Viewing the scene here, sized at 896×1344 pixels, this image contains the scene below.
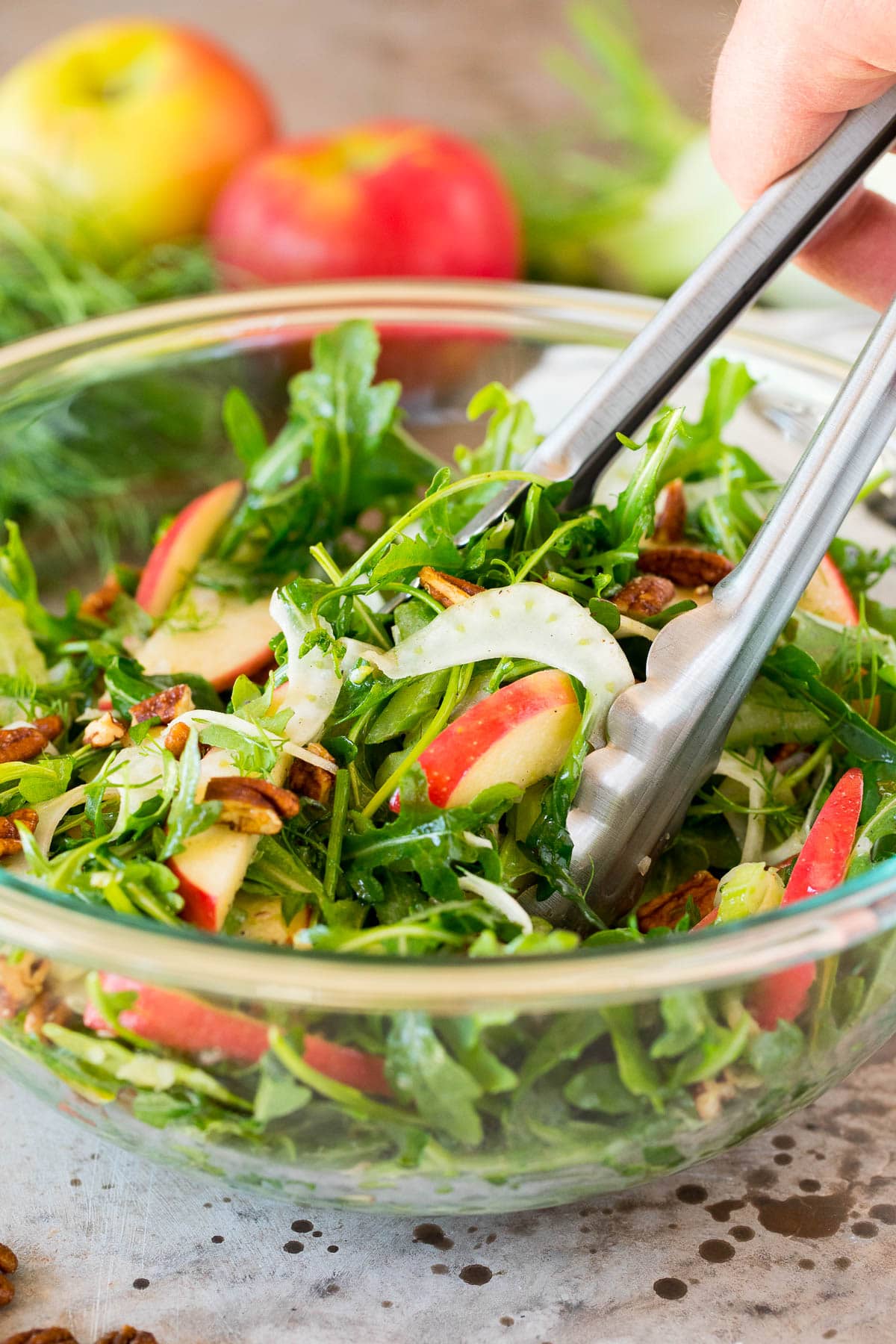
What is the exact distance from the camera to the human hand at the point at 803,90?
97 centimetres

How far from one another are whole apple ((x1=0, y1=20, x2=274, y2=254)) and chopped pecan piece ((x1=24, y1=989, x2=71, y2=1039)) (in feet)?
5.23

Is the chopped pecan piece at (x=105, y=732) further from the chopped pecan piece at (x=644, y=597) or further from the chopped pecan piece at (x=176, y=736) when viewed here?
the chopped pecan piece at (x=644, y=597)

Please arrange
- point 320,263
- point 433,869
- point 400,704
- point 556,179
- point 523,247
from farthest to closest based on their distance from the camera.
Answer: point 556,179 < point 523,247 < point 320,263 < point 400,704 < point 433,869

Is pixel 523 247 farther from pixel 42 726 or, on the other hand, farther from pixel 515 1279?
pixel 515 1279

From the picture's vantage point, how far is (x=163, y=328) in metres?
1.49

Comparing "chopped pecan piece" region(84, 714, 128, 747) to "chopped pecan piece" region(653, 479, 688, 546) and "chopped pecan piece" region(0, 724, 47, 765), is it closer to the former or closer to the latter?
"chopped pecan piece" region(0, 724, 47, 765)

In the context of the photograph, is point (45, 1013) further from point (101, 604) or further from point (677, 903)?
point (101, 604)

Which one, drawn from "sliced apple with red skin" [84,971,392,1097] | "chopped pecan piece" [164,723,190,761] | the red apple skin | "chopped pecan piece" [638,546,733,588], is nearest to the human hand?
Result: "chopped pecan piece" [638,546,733,588]

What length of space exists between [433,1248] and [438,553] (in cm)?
49

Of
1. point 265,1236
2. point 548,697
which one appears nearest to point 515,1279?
point 265,1236

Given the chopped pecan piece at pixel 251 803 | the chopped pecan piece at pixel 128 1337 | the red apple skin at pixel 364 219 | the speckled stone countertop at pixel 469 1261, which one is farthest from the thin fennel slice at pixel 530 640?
the red apple skin at pixel 364 219

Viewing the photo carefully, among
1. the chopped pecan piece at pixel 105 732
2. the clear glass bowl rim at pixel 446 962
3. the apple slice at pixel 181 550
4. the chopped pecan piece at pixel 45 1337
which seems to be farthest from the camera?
the apple slice at pixel 181 550

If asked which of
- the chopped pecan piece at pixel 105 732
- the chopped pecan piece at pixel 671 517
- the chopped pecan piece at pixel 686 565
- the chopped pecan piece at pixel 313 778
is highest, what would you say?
the chopped pecan piece at pixel 671 517

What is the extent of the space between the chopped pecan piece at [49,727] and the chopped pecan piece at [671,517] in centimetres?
56
